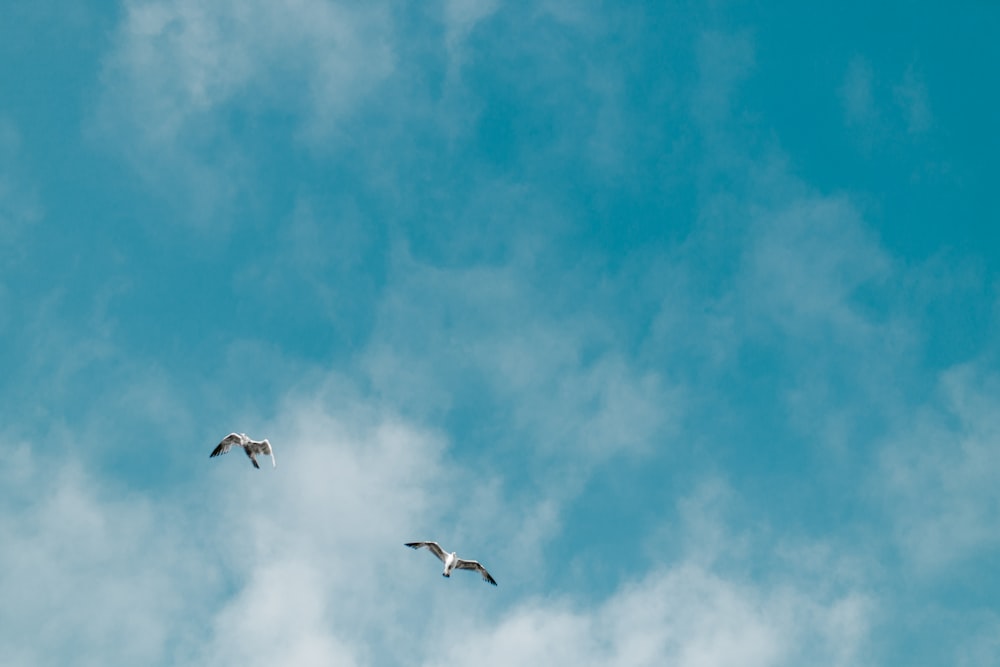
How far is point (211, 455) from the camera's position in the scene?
3588 inches

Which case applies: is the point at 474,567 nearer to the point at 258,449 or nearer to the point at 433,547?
the point at 433,547

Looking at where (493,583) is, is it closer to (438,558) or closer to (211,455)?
(438,558)

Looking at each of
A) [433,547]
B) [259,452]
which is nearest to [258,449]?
[259,452]

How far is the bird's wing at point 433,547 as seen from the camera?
317 ft

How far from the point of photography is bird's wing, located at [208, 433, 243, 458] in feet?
299

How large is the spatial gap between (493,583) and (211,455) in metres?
36.8

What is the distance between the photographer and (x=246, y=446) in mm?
91875

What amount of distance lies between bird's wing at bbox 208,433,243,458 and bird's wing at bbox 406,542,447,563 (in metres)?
23.5

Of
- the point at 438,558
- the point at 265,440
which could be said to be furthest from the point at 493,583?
the point at 265,440

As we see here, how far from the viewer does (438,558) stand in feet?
320

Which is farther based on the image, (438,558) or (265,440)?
A: (438,558)

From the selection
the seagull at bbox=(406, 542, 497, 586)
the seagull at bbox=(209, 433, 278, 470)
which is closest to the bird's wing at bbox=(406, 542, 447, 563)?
the seagull at bbox=(406, 542, 497, 586)

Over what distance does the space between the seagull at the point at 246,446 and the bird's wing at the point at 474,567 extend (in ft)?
84.0

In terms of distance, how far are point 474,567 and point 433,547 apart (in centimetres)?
639
